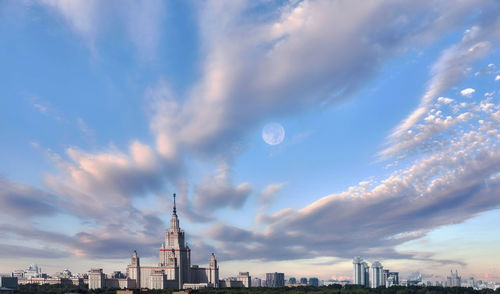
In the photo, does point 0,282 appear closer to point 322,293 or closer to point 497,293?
point 322,293

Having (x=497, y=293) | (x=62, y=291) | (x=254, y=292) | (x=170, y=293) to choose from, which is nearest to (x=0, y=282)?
(x=62, y=291)

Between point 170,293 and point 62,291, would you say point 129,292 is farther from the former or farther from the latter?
point 62,291

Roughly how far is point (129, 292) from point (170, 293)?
2333 cm

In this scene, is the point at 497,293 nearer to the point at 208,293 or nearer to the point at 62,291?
the point at 208,293

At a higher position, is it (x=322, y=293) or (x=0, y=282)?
(x=0, y=282)

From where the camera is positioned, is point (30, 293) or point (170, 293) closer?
point (30, 293)

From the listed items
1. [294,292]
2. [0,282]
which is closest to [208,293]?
[294,292]

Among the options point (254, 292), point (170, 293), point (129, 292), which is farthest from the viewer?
point (254, 292)

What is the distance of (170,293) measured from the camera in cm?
18538

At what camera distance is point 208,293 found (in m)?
189

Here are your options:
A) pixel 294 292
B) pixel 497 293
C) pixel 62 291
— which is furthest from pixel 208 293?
pixel 497 293

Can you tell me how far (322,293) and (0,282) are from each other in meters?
115

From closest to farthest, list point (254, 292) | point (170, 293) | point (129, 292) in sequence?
point (129, 292), point (170, 293), point (254, 292)

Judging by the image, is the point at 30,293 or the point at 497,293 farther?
the point at 497,293
